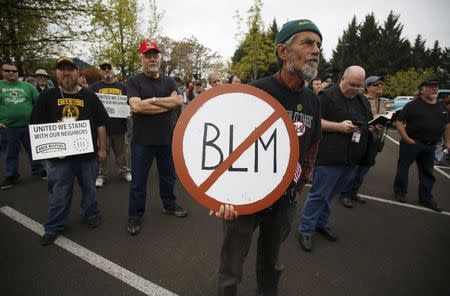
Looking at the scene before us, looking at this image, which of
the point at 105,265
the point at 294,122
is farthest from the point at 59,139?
the point at 294,122

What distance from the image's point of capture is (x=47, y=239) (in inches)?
115

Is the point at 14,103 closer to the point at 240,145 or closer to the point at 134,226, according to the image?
the point at 134,226

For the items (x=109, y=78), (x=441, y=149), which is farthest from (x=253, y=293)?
(x=441, y=149)

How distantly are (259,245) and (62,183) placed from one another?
239 centimetres

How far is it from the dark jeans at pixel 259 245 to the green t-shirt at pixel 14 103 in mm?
4658

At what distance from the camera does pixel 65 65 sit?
2818 mm

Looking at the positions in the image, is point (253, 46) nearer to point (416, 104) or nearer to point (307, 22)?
point (416, 104)

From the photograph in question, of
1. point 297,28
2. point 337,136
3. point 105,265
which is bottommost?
point 105,265

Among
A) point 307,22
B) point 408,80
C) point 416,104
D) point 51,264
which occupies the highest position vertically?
point 408,80

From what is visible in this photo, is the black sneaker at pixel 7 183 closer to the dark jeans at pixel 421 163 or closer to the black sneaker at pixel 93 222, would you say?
the black sneaker at pixel 93 222

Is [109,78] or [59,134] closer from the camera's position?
[59,134]

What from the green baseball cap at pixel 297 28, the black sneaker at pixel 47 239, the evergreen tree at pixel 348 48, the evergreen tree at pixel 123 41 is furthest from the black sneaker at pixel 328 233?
the evergreen tree at pixel 348 48

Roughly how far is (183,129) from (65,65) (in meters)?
2.36

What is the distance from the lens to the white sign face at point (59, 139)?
2799mm
